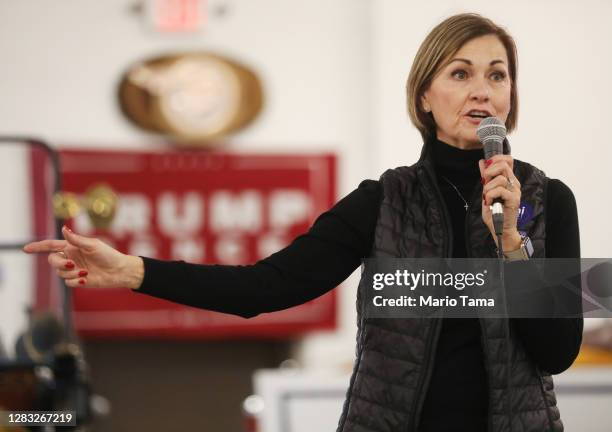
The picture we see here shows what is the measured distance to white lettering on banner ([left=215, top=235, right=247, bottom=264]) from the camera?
415cm

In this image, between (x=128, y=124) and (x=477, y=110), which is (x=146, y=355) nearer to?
(x=128, y=124)

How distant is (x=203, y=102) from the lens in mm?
4215

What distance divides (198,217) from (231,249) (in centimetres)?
24

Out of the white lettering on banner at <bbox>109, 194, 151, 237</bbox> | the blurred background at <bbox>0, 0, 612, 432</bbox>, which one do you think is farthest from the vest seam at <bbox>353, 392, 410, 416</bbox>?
the white lettering on banner at <bbox>109, 194, 151, 237</bbox>

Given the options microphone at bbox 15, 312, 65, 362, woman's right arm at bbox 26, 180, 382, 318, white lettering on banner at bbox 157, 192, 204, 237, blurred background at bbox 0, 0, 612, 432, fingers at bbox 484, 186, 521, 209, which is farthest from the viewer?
white lettering on banner at bbox 157, 192, 204, 237

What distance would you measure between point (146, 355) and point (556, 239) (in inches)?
134

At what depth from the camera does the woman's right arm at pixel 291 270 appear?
3.30 feet

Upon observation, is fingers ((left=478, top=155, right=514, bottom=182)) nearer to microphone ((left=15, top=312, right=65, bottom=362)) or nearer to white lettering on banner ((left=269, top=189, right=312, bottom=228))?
microphone ((left=15, top=312, right=65, bottom=362))

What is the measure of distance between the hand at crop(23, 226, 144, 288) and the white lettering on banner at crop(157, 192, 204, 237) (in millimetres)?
3141

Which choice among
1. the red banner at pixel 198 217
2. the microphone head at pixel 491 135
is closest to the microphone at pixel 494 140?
the microphone head at pixel 491 135

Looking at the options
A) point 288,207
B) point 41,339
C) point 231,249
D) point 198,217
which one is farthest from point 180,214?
point 41,339

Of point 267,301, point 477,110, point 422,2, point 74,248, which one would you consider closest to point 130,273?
point 74,248

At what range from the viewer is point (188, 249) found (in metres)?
4.12

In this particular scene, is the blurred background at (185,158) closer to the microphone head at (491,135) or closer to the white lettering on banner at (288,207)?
the white lettering on banner at (288,207)
